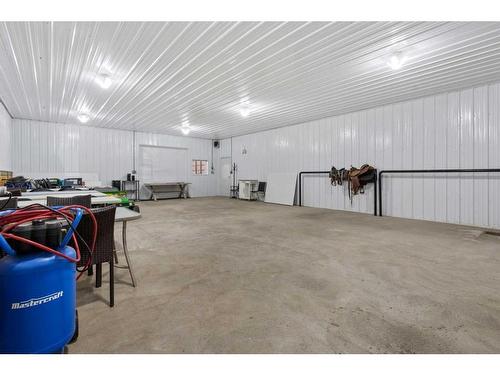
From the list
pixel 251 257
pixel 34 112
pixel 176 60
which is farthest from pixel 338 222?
pixel 34 112

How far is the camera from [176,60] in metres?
3.99

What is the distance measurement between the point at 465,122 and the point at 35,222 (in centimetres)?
682

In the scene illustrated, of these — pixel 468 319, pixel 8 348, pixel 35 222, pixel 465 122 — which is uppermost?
pixel 465 122

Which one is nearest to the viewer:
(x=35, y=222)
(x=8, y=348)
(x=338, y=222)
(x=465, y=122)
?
(x=8, y=348)

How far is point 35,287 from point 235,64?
12.8 ft

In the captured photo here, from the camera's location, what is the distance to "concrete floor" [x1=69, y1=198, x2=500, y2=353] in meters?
1.56

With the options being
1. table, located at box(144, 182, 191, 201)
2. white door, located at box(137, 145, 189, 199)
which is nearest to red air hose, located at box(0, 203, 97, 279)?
table, located at box(144, 182, 191, 201)

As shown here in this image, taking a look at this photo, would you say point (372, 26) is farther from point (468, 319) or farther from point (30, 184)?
point (30, 184)

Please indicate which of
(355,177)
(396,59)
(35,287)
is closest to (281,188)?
(355,177)

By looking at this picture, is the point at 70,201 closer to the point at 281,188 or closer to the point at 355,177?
the point at 355,177

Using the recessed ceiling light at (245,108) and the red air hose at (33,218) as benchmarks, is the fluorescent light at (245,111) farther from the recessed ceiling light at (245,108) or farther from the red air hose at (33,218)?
the red air hose at (33,218)

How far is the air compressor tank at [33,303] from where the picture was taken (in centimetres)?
114

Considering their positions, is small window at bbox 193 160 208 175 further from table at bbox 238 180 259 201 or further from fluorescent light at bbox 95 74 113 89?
fluorescent light at bbox 95 74 113 89

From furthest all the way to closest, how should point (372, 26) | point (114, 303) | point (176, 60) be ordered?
point (176, 60) < point (372, 26) < point (114, 303)
